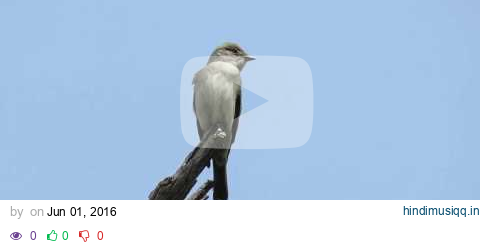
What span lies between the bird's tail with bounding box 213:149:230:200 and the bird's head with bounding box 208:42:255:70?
1359 millimetres

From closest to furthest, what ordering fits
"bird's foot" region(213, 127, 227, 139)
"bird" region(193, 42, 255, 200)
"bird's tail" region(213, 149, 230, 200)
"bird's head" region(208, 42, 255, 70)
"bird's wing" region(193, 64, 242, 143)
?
1. "bird's tail" region(213, 149, 230, 200)
2. "bird's foot" region(213, 127, 227, 139)
3. "bird" region(193, 42, 255, 200)
4. "bird's wing" region(193, 64, 242, 143)
5. "bird's head" region(208, 42, 255, 70)

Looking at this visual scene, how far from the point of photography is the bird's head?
9950 millimetres

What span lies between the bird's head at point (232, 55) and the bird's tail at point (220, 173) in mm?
1359

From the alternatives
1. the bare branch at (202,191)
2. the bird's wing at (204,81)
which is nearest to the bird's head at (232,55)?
the bird's wing at (204,81)
